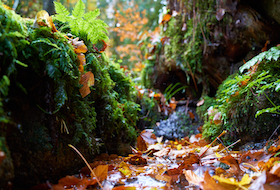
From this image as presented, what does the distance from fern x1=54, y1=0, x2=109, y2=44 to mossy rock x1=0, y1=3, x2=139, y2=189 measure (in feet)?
0.37

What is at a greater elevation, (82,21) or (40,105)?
(82,21)

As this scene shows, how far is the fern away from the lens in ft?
5.05

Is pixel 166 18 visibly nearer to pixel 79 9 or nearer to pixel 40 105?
pixel 79 9

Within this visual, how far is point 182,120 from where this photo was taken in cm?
350

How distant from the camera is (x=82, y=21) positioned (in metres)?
1.64

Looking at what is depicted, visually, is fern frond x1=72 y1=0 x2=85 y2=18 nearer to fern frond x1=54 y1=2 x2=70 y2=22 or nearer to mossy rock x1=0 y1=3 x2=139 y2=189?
fern frond x1=54 y1=2 x2=70 y2=22

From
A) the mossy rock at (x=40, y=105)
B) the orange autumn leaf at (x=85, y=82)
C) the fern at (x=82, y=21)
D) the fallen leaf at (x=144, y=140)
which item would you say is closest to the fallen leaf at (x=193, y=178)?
the mossy rock at (x=40, y=105)

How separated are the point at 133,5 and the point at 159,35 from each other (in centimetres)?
600

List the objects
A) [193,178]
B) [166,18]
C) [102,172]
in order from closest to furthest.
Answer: [193,178] → [102,172] → [166,18]

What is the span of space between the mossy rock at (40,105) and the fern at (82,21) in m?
0.11

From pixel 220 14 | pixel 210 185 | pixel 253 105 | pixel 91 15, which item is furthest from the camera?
pixel 220 14

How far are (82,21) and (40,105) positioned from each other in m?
0.91

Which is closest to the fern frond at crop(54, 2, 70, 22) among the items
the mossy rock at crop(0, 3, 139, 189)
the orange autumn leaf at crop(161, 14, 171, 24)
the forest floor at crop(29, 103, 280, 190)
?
the mossy rock at crop(0, 3, 139, 189)

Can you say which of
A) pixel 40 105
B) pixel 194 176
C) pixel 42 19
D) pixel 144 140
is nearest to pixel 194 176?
pixel 194 176
